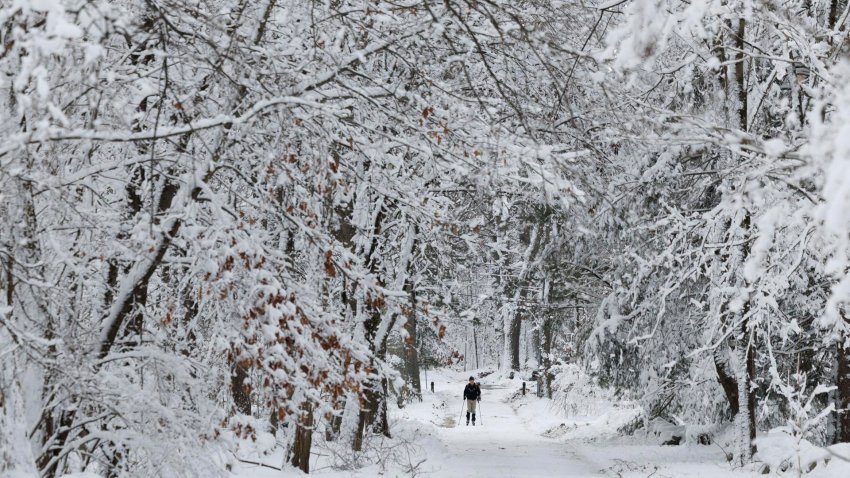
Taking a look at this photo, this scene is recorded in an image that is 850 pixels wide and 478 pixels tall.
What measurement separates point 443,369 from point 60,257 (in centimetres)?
6018

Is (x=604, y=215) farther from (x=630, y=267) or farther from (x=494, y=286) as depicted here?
(x=494, y=286)

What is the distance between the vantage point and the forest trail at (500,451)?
14750 mm

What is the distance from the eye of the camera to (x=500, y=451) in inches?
728

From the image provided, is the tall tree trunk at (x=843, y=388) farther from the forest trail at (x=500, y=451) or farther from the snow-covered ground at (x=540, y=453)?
the forest trail at (x=500, y=451)

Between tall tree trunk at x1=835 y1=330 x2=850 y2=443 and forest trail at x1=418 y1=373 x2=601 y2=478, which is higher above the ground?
tall tree trunk at x1=835 y1=330 x2=850 y2=443

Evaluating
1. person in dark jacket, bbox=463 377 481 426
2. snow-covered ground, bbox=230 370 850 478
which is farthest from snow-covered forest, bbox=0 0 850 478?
person in dark jacket, bbox=463 377 481 426

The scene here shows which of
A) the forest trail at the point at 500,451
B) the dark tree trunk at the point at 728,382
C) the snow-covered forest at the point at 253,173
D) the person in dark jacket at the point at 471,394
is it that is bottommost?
the forest trail at the point at 500,451

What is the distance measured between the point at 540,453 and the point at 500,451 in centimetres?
89

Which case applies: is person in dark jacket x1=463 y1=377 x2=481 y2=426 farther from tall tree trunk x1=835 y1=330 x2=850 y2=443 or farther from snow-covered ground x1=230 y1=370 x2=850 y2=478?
tall tree trunk x1=835 y1=330 x2=850 y2=443

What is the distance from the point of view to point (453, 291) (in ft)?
66.5

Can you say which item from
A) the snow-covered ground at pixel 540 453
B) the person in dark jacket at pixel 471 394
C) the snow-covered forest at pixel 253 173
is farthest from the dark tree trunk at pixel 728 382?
the person in dark jacket at pixel 471 394

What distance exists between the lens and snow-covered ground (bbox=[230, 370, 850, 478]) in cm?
1327

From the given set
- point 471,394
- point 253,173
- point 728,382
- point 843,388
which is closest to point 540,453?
point 728,382

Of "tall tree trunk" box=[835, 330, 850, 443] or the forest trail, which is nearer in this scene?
"tall tree trunk" box=[835, 330, 850, 443]
